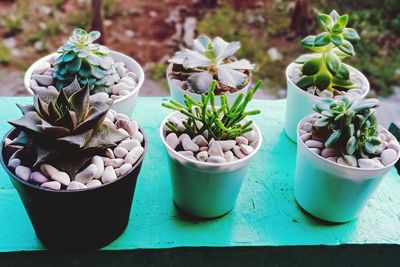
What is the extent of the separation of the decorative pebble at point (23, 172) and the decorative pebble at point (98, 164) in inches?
3.9

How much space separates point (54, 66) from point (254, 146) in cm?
41

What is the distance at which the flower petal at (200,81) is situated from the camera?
99cm

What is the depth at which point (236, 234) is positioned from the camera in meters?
0.90

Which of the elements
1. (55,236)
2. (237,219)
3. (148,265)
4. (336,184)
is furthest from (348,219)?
(55,236)

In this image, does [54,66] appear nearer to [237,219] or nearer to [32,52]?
[237,219]

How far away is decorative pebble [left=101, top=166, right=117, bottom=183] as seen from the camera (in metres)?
0.78

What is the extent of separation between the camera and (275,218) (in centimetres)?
94

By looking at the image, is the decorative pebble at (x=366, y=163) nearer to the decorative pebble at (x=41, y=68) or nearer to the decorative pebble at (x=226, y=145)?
the decorative pebble at (x=226, y=145)

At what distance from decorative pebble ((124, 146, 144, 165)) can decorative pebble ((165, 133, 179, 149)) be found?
6 centimetres

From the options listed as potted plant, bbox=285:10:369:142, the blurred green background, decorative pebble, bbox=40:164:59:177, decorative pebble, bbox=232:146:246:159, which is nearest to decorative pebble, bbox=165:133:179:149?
decorative pebble, bbox=232:146:246:159

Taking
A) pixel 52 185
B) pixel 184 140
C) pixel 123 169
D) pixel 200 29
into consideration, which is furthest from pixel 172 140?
pixel 200 29

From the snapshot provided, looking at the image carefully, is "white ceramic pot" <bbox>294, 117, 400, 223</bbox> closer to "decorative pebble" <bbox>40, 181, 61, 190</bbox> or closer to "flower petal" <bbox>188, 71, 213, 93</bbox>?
"flower petal" <bbox>188, 71, 213, 93</bbox>

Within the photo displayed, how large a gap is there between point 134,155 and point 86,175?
3.4 inches

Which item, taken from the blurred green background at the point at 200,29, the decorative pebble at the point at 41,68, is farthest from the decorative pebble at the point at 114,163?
the blurred green background at the point at 200,29
